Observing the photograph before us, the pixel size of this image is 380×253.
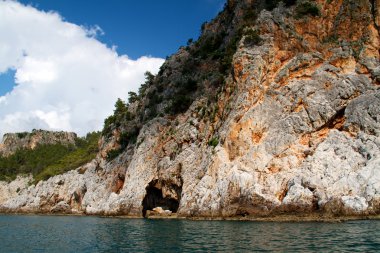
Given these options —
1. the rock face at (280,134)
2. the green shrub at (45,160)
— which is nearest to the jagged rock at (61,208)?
the green shrub at (45,160)

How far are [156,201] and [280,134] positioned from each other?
27.2 metres

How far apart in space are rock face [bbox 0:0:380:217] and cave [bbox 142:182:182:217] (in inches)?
7.8

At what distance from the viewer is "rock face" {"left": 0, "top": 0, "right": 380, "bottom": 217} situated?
129 feet

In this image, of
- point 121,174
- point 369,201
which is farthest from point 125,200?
point 369,201

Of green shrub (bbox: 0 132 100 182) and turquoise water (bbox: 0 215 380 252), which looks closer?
turquoise water (bbox: 0 215 380 252)

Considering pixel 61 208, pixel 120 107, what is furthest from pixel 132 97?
pixel 61 208

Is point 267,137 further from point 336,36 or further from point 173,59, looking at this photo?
point 173,59

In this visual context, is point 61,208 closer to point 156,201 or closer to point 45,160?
point 156,201

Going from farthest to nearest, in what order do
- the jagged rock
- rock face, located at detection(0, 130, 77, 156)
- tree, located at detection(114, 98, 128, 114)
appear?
rock face, located at detection(0, 130, 77, 156) < tree, located at detection(114, 98, 128, 114) < the jagged rock

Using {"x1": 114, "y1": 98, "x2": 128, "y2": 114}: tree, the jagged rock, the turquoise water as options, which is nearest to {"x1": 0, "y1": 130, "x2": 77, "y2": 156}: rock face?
{"x1": 114, "y1": 98, "x2": 128, "y2": 114}: tree

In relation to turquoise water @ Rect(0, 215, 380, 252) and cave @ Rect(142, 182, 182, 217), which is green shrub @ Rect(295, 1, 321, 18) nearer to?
cave @ Rect(142, 182, 182, 217)

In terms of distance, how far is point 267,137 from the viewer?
4678cm

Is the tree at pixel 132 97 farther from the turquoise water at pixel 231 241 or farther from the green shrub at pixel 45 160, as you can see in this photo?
the turquoise water at pixel 231 241

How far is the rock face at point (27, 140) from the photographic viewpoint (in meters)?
158
